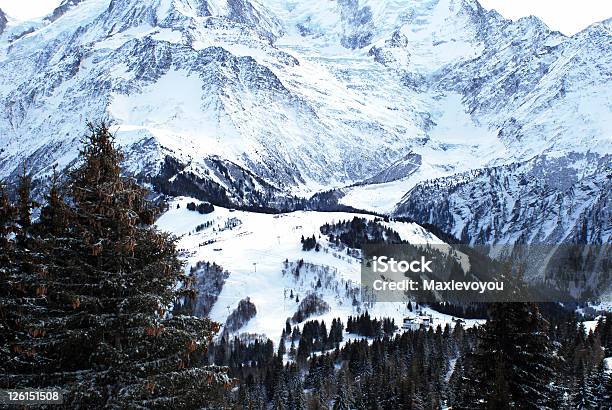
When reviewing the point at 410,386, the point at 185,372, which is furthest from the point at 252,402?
the point at 185,372

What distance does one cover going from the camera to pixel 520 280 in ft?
116

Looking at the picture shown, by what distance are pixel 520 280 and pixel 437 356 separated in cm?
13365

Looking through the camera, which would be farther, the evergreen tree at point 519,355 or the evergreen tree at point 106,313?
the evergreen tree at point 519,355

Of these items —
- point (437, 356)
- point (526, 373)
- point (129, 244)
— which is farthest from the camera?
point (437, 356)

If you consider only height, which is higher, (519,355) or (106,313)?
(106,313)

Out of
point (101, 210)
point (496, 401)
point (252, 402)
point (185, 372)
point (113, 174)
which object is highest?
point (113, 174)

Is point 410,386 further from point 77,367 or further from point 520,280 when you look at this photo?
point 77,367

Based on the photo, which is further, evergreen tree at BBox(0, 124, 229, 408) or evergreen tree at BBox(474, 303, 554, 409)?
evergreen tree at BBox(474, 303, 554, 409)

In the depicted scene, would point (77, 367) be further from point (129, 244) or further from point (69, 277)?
point (129, 244)

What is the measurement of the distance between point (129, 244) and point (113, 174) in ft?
9.87

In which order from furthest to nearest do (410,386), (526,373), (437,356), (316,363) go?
(316,363)
(437,356)
(410,386)
(526,373)

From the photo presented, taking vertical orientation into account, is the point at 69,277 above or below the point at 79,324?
above

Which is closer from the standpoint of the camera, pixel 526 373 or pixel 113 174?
pixel 113 174

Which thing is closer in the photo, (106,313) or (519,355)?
(106,313)
